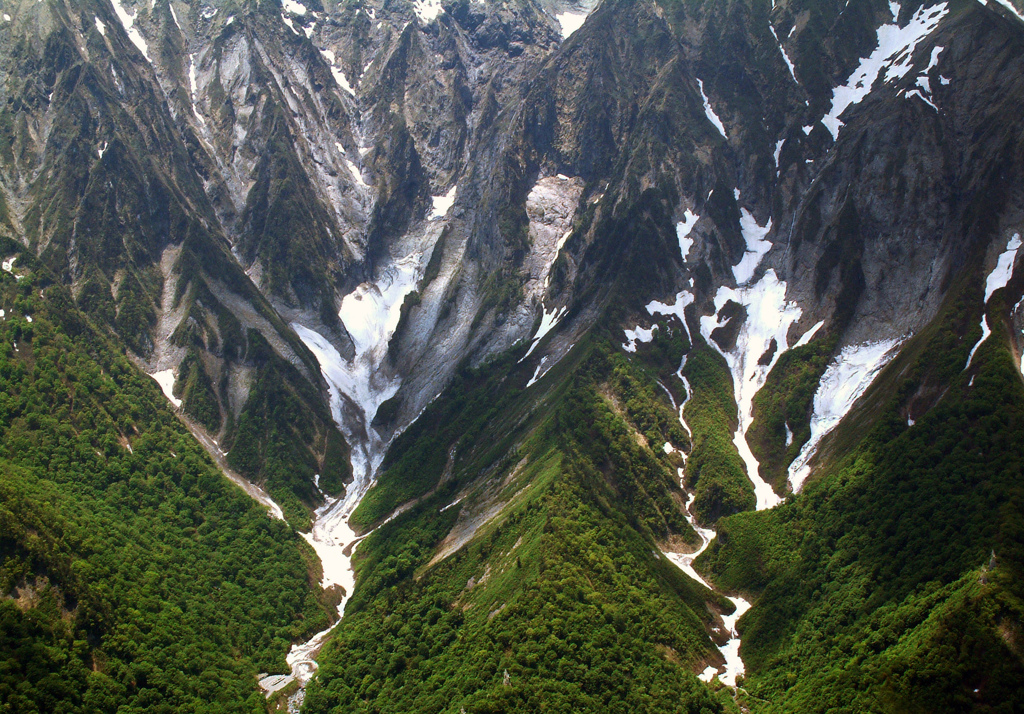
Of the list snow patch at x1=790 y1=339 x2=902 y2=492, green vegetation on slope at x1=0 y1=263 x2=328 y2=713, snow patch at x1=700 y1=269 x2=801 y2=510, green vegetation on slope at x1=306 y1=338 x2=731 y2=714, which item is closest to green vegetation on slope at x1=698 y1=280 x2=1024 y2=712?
snow patch at x1=790 y1=339 x2=902 y2=492

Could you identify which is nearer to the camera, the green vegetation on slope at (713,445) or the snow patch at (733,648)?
the snow patch at (733,648)

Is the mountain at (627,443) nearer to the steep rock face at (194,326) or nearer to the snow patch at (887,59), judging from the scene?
the steep rock face at (194,326)

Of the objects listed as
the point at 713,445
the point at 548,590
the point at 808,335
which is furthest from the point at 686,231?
the point at 548,590

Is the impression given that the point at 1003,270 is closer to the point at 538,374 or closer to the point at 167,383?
the point at 538,374

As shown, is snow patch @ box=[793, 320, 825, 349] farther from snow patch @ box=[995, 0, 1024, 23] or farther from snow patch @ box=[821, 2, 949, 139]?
snow patch @ box=[995, 0, 1024, 23]

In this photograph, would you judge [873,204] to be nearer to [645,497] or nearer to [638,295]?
[638,295]

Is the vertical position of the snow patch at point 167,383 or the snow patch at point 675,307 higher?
the snow patch at point 675,307

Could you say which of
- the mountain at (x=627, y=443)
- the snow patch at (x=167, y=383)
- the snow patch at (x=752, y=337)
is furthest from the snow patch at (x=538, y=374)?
the snow patch at (x=167, y=383)

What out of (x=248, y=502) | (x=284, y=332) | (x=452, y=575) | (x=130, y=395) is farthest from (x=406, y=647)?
(x=284, y=332)
